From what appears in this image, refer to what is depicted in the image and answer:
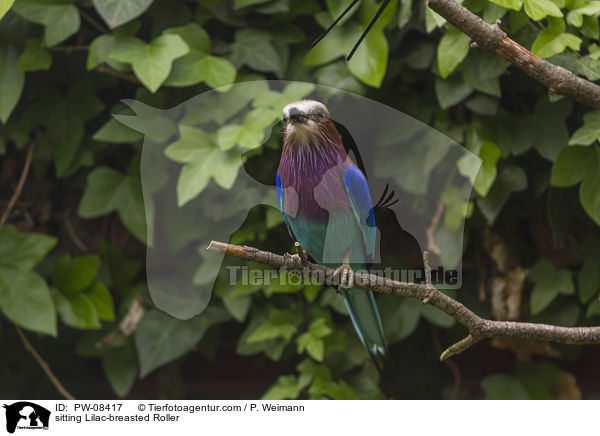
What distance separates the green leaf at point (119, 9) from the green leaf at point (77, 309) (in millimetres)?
440

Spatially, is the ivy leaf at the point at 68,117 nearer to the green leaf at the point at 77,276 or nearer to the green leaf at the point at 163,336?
the green leaf at the point at 77,276

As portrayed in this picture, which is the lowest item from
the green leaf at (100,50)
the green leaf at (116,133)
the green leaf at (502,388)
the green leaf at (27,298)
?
the green leaf at (27,298)

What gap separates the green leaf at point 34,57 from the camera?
73 cm

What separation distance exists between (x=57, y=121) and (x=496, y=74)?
563 millimetres

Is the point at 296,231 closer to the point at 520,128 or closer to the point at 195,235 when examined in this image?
the point at 195,235

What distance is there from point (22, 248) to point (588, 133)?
2.35ft

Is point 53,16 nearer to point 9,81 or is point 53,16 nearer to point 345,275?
point 9,81

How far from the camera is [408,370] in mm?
850

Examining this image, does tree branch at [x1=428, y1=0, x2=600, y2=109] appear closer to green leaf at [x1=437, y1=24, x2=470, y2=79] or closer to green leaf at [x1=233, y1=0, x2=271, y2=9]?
green leaf at [x1=437, y1=24, x2=470, y2=79]

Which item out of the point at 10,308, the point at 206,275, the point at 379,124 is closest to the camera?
the point at 379,124

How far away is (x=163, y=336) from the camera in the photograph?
77cm

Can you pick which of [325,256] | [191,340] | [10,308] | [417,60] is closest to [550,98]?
[417,60]

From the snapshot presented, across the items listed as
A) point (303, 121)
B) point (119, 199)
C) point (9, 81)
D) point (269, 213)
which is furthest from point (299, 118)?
point (9, 81)

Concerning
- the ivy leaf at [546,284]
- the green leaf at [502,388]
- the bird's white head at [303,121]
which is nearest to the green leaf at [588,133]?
the ivy leaf at [546,284]
